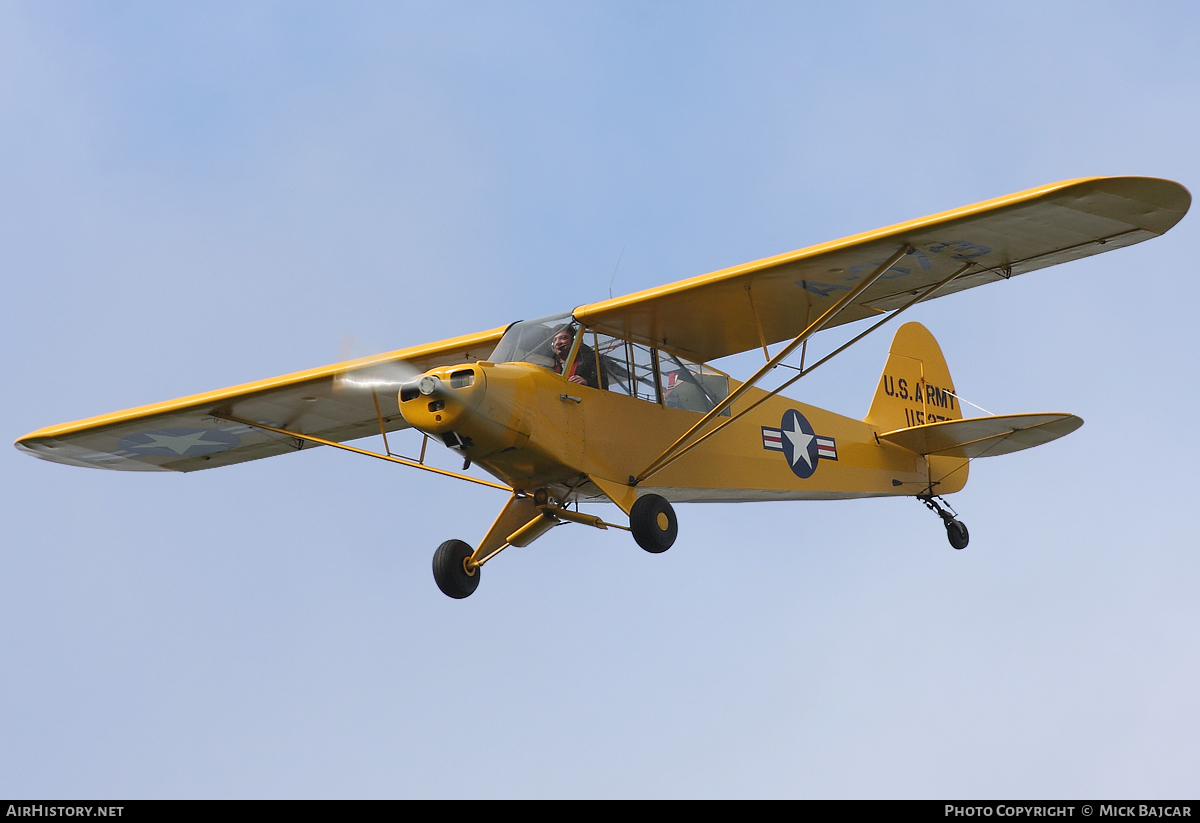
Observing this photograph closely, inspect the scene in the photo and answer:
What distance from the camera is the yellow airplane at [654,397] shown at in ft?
35.8

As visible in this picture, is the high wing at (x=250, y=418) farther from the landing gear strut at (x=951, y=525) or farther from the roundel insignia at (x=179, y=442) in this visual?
the landing gear strut at (x=951, y=525)

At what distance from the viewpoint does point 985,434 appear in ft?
51.9

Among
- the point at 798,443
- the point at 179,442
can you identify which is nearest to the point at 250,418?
the point at 179,442

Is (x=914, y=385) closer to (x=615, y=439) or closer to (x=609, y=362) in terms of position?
(x=609, y=362)

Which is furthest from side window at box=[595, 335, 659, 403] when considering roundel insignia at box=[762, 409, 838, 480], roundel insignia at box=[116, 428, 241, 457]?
roundel insignia at box=[116, 428, 241, 457]

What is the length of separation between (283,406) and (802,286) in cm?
564

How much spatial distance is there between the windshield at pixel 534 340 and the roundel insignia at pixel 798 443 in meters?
2.85

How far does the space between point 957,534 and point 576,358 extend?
6.51 meters

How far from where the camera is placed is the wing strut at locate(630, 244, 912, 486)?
36.9ft

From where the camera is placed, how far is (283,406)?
562 inches
